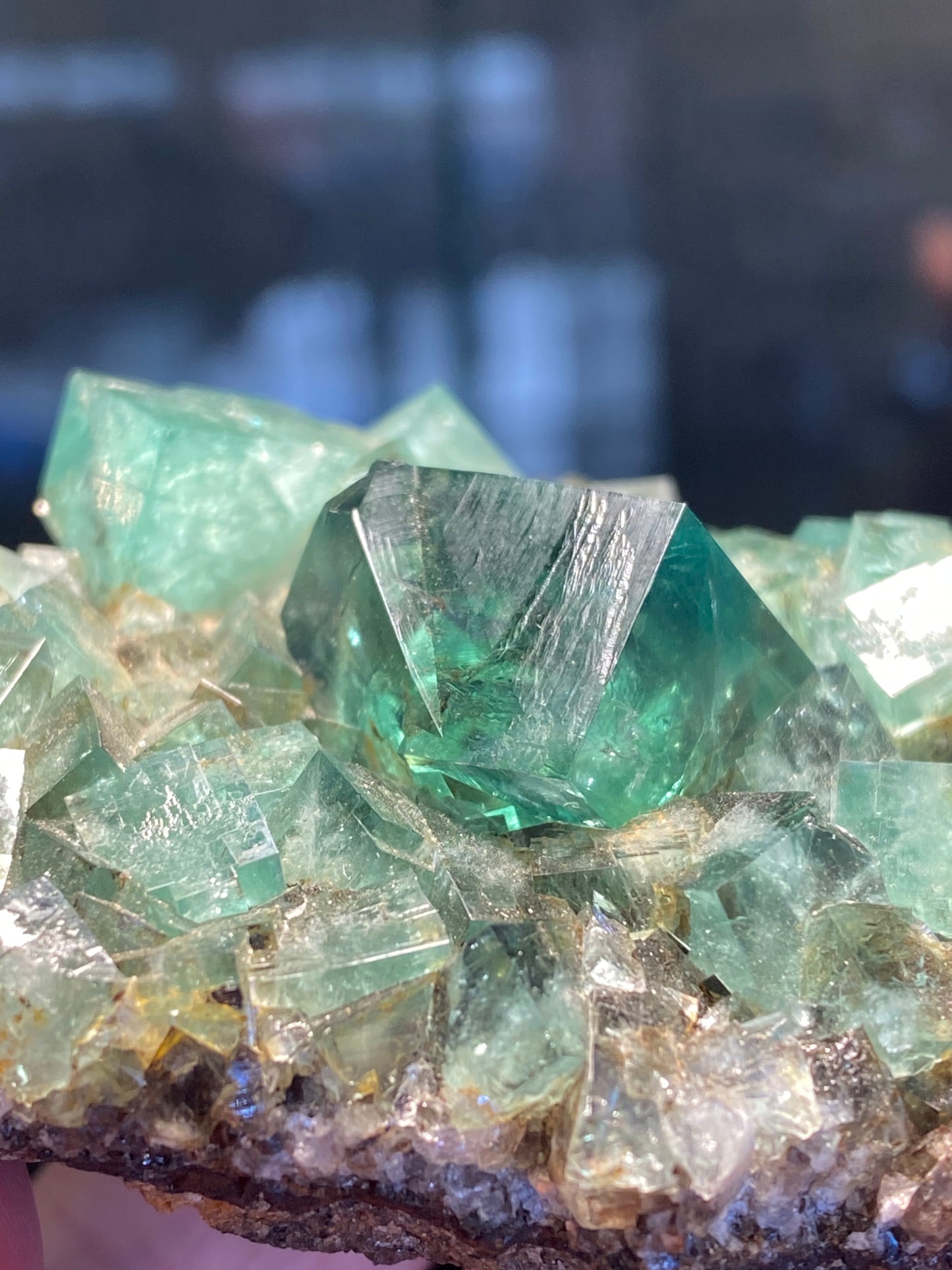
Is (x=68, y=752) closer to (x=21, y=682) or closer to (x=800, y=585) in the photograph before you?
(x=21, y=682)

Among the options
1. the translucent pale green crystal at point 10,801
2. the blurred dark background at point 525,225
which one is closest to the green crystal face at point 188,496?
the translucent pale green crystal at point 10,801

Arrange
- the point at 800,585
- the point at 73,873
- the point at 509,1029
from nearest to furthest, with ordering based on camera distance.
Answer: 1. the point at 509,1029
2. the point at 73,873
3. the point at 800,585

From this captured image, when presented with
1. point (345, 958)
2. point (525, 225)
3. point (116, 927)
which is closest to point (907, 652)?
point (345, 958)

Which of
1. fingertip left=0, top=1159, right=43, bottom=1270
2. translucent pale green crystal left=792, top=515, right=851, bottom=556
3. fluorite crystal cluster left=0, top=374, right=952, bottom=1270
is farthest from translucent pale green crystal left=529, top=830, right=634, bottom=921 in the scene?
translucent pale green crystal left=792, top=515, right=851, bottom=556

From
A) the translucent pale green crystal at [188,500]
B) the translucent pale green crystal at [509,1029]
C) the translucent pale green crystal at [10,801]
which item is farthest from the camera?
the translucent pale green crystal at [188,500]

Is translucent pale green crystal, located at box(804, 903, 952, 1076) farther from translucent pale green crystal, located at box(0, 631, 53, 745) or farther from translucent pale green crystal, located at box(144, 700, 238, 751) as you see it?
translucent pale green crystal, located at box(0, 631, 53, 745)

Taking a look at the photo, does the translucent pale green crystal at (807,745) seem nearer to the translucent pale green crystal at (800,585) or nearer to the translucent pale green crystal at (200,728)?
the translucent pale green crystal at (800,585)

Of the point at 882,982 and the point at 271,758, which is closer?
the point at 882,982
